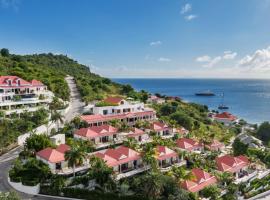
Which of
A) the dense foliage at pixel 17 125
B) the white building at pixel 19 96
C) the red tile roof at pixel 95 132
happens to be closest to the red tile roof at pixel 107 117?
the red tile roof at pixel 95 132

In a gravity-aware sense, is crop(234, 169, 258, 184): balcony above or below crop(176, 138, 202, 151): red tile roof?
below

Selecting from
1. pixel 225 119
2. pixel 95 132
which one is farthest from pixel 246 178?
pixel 225 119

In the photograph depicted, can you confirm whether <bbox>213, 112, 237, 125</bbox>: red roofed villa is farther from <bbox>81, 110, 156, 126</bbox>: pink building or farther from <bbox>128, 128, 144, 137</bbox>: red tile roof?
<bbox>128, 128, 144, 137</bbox>: red tile roof

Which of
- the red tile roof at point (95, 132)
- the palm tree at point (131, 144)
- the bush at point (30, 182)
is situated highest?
the red tile roof at point (95, 132)

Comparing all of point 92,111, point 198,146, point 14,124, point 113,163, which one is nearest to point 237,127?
point 198,146

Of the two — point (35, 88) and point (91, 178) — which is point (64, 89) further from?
point (91, 178)

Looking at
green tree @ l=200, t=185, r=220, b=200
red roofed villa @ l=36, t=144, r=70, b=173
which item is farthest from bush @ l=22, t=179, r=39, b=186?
green tree @ l=200, t=185, r=220, b=200

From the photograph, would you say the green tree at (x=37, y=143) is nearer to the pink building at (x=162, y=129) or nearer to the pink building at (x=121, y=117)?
the pink building at (x=121, y=117)
